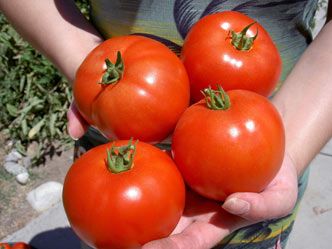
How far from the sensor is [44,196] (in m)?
2.49

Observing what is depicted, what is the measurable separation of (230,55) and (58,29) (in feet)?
1.74

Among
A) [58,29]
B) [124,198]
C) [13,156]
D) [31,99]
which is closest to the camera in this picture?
[124,198]

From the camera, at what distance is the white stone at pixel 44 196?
2.49 metres

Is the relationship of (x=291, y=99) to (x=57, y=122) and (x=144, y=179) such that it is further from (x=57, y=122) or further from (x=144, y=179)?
(x=57, y=122)

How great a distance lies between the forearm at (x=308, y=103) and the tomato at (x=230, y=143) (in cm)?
23

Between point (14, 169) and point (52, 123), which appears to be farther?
point (52, 123)

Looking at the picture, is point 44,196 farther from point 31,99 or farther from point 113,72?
point 113,72

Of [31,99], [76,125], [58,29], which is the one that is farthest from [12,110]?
[76,125]

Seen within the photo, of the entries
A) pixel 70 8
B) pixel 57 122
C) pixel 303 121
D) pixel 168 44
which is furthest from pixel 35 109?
pixel 303 121

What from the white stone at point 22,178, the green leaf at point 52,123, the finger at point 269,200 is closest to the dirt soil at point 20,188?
the white stone at point 22,178

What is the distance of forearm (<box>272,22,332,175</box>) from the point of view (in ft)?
3.96

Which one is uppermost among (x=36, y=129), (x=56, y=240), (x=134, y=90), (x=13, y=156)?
(x=134, y=90)

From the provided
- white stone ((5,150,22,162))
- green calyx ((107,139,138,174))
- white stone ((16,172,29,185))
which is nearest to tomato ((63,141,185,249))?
green calyx ((107,139,138,174))

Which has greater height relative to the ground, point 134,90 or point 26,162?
point 134,90
